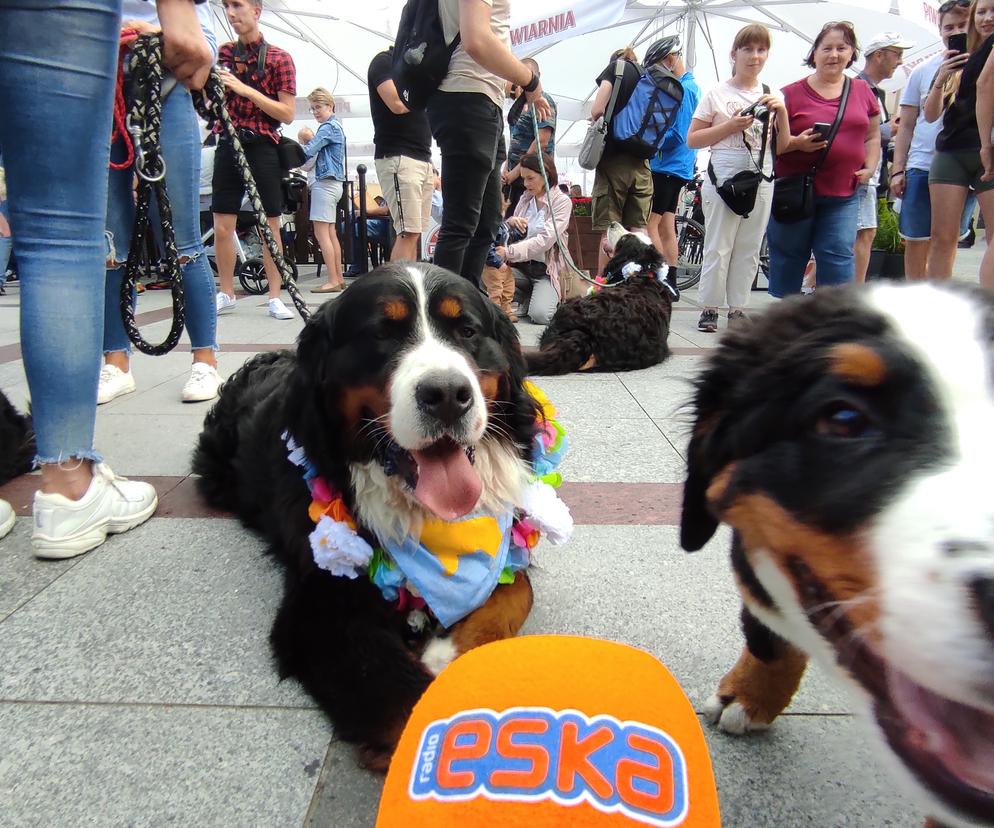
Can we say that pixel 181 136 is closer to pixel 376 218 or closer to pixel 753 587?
pixel 753 587

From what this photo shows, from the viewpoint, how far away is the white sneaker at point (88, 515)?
2.28 meters

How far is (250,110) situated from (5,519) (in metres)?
4.98

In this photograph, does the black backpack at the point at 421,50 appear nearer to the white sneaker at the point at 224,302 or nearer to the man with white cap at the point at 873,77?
the white sneaker at the point at 224,302

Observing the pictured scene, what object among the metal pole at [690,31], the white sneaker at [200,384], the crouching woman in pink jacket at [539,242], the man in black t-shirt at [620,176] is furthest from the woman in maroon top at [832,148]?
the metal pole at [690,31]

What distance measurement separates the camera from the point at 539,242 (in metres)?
7.63

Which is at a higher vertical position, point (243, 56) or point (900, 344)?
point (243, 56)

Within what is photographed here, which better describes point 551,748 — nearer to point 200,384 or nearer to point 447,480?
point 447,480

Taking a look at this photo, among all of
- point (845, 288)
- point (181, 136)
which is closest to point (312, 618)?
point (845, 288)

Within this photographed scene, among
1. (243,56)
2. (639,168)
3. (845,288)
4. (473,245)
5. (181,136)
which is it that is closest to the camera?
(845,288)

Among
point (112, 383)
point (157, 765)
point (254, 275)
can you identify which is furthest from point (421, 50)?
point (254, 275)

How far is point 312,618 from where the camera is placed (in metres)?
1.82

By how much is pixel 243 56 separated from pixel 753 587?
20.9 ft

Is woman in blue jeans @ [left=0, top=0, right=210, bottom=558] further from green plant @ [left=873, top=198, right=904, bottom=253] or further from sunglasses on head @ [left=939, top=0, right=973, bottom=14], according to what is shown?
green plant @ [left=873, top=198, right=904, bottom=253]

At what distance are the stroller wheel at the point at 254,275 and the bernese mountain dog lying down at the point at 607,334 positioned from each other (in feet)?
20.5
